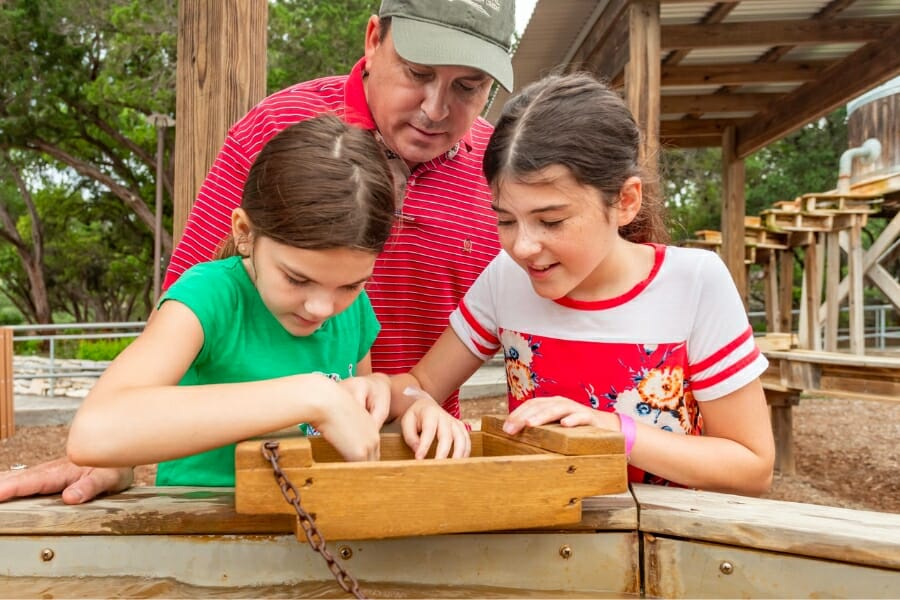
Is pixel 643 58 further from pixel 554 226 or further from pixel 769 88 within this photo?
pixel 554 226

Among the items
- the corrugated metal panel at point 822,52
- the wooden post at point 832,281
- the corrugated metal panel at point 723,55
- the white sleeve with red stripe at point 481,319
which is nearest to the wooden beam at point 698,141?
the wooden post at point 832,281

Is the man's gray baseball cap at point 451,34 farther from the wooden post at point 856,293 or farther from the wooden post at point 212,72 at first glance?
the wooden post at point 856,293

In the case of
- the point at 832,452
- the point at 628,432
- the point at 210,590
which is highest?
the point at 628,432

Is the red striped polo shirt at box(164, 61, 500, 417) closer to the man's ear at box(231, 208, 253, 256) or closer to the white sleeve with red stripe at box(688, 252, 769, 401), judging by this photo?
the man's ear at box(231, 208, 253, 256)

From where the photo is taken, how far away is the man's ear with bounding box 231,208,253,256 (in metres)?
1.86

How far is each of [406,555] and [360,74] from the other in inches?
58.3

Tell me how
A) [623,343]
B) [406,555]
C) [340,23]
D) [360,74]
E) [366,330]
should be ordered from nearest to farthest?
[406,555] → [623,343] → [366,330] → [360,74] → [340,23]

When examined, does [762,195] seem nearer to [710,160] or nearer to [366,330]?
[710,160]

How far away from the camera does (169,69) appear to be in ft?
54.0

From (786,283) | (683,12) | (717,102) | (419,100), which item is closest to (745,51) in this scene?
(683,12)

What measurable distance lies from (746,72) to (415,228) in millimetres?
6535

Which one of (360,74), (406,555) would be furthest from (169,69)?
(406,555)

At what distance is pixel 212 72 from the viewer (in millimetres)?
2814

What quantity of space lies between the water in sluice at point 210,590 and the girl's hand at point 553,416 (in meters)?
0.30
